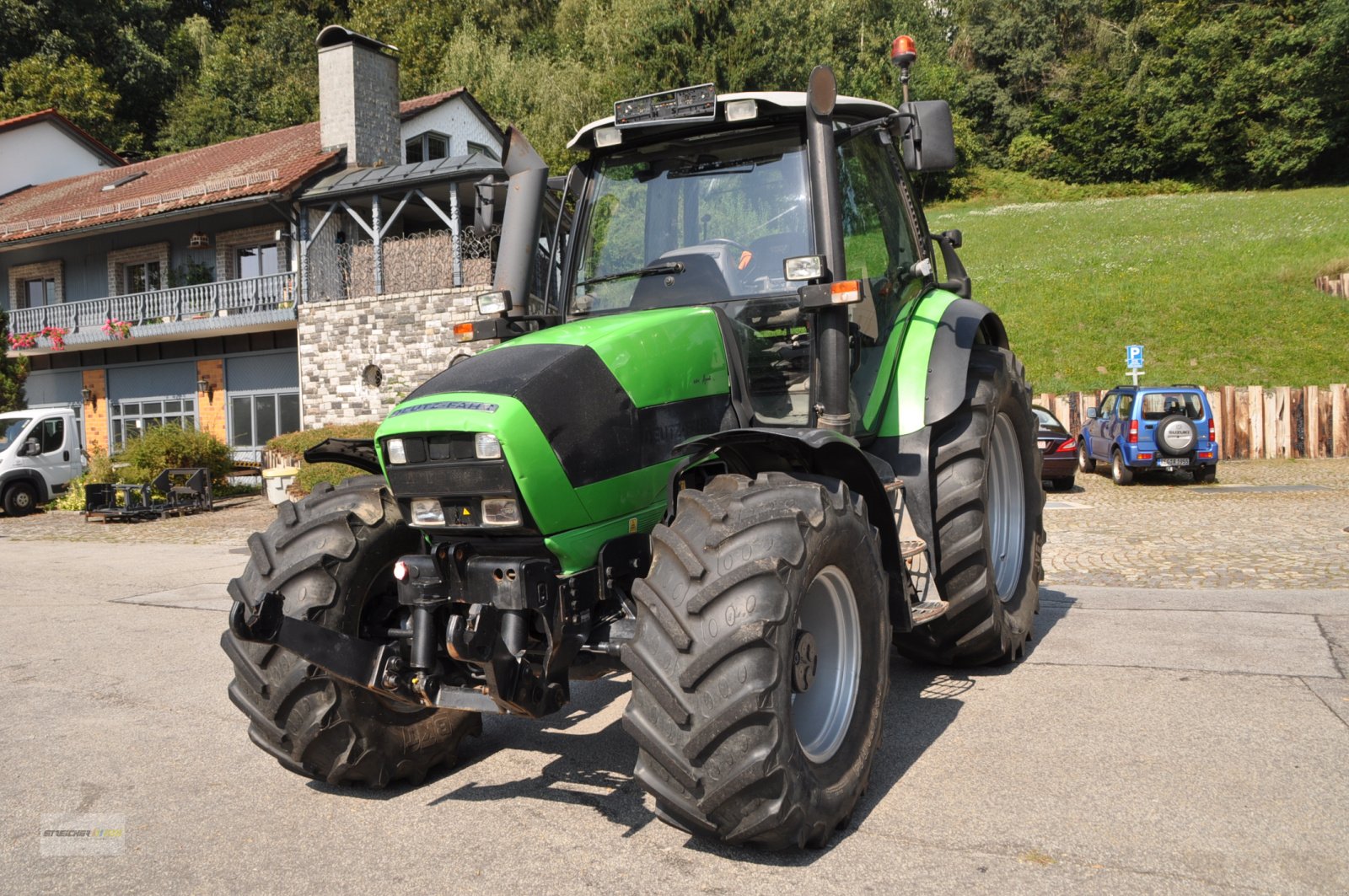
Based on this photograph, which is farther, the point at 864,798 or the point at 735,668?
the point at 864,798

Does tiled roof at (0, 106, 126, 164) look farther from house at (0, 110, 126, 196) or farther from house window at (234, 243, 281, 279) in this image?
house window at (234, 243, 281, 279)

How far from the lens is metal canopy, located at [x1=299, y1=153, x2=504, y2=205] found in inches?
933

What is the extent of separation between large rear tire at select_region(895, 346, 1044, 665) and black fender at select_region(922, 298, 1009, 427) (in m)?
0.19

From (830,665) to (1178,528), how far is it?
33.8ft

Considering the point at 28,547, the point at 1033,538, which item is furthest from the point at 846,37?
the point at 1033,538

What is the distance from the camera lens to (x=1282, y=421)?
21.7 meters

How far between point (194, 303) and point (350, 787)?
26.7 meters

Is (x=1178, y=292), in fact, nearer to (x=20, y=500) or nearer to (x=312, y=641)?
(x=20, y=500)

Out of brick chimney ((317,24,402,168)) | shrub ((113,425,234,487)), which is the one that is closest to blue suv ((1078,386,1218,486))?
shrub ((113,425,234,487))

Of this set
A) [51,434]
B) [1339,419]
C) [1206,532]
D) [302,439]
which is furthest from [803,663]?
[51,434]

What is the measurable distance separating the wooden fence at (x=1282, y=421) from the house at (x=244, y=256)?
1610cm

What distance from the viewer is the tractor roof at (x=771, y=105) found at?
4.66 meters

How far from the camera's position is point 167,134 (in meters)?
49.9

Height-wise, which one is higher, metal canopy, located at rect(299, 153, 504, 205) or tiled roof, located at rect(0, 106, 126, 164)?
tiled roof, located at rect(0, 106, 126, 164)
